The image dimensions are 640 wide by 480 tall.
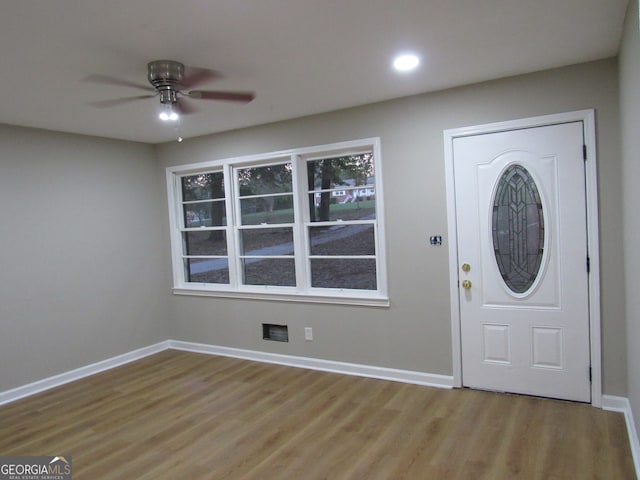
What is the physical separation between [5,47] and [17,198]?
6.89 feet

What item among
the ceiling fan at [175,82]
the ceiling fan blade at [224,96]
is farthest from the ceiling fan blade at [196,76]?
the ceiling fan blade at [224,96]

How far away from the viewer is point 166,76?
262cm

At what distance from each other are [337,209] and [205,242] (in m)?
1.79

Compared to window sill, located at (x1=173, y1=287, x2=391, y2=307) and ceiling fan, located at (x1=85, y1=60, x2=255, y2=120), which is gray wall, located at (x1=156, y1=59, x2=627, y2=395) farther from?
ceiling fan, located at (x1=85, y1=60, x2=255, y2=120)

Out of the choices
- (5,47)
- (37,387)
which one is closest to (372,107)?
(5,47)

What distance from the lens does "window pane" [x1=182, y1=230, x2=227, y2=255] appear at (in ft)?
16.4

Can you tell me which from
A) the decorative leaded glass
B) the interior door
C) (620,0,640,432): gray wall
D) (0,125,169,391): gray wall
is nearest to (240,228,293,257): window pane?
(0,125,169,391): gray wall

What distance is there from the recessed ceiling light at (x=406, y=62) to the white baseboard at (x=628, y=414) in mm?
2579

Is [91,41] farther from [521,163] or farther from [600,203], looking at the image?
[600,203]

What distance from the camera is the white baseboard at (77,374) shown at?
3.92 metres

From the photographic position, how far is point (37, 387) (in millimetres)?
4074

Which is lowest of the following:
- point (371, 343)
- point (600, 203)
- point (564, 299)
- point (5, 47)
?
point (371, 343)

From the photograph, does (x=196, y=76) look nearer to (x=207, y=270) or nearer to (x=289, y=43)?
(x=289, y=43)

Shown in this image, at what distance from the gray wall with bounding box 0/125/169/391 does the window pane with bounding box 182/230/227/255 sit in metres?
0.33
